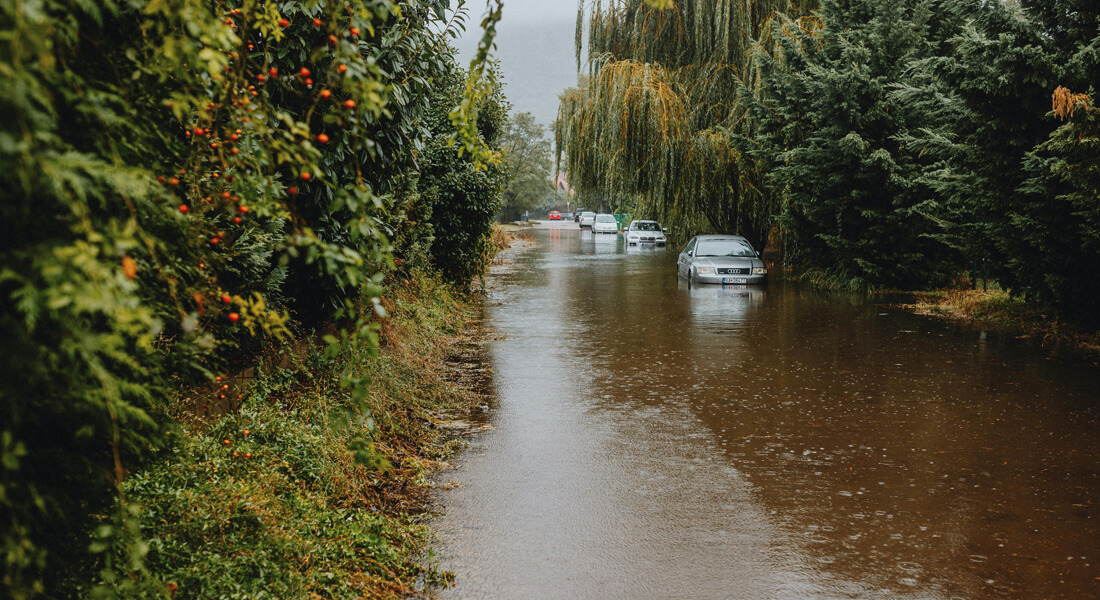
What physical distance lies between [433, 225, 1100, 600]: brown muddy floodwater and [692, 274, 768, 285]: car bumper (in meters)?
8.46

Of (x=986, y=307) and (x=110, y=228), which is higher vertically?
(x=110, y=228)

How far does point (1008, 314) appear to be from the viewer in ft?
48.8

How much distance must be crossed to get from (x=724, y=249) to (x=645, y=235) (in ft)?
85.0

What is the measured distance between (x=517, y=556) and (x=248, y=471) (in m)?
1.67

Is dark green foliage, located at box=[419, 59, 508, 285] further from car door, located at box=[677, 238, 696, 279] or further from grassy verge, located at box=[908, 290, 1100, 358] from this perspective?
grassy verge, located at box=[908, 290, 1100, 358]

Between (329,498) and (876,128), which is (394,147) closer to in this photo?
(329,498)

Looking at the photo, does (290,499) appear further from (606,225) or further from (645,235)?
(606,225)

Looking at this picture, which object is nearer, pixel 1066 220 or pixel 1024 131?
pixel 1066 220

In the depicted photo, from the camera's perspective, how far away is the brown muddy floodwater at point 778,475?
14.7 ft

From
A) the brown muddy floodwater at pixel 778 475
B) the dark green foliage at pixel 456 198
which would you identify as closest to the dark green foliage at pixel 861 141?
the brown muddy floodwater at pixel 778 475

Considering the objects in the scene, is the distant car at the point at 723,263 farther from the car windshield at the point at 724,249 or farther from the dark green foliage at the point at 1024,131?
the dark green foliage at the point at 1024,131

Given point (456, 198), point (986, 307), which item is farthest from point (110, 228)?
point (986, 307)

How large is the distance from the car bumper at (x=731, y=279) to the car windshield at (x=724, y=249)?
933mm

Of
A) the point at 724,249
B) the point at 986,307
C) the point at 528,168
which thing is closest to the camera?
the point at 986,307
